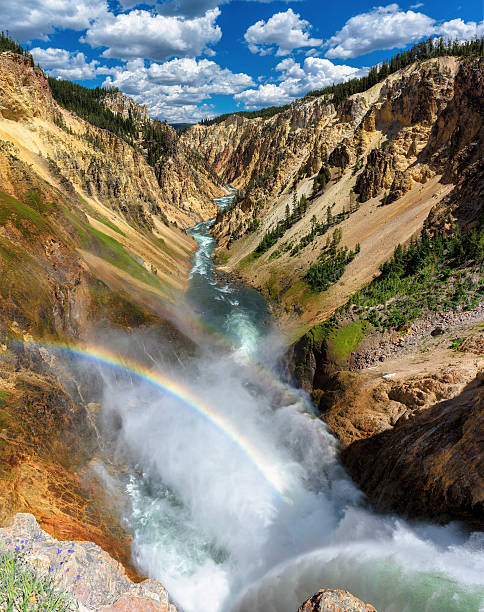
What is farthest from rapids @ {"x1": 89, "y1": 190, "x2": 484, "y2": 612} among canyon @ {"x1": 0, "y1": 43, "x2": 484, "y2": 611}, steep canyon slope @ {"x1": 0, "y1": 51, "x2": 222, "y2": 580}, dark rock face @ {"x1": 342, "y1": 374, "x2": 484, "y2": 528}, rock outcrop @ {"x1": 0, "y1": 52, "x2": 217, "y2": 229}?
rock outcrop @ {"x1": 0, "y1": 52, "x2": 217, "y2": 229}

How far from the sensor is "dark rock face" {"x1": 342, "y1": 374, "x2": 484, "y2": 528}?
306 inches

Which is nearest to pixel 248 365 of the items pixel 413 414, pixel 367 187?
pixel 413 414

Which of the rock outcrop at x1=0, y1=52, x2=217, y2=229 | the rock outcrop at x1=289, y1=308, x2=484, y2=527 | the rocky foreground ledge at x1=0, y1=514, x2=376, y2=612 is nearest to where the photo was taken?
the rocky foreground ledge at x1=0, y1=514, x2=376, y2=612

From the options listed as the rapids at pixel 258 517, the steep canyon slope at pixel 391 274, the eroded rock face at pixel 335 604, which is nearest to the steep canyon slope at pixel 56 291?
the rapids at pixel 258 517

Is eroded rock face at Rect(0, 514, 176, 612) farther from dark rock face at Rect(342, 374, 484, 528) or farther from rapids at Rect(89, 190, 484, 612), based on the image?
dark rock face at Rect(342, 374, 484, 528)

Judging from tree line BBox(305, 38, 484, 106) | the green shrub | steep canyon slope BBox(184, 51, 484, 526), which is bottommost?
the green shrub

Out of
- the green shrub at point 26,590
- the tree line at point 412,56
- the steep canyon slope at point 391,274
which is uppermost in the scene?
the tree line at point 412,56

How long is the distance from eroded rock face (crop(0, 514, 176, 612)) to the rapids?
11.4ft

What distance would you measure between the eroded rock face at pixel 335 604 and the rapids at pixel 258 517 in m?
1.35

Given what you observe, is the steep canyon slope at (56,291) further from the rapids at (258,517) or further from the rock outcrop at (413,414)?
the rock outcrop at (413,414)

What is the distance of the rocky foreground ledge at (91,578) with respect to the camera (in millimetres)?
5645

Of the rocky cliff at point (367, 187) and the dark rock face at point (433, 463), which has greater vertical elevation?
the rocky cliff at point (367, 187)

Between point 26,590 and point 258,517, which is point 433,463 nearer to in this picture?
point 258,517

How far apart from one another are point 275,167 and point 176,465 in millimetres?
58775
